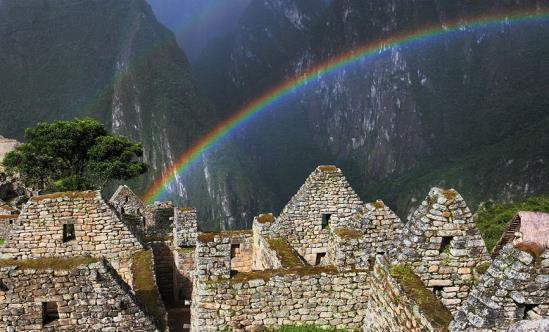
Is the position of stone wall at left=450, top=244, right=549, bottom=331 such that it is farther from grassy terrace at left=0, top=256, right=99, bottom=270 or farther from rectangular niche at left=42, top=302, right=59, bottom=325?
rectangular niche at left=42, top=302, right=59, bottom=325

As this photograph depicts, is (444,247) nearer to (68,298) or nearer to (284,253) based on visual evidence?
(284,253)

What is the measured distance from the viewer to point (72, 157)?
1437 inches

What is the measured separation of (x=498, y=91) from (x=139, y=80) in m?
122

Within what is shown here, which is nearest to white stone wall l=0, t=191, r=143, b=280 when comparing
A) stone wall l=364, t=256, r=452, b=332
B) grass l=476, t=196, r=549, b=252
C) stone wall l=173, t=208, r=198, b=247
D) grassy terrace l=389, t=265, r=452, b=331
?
stone wall l=173, t=208, r=198, b=247

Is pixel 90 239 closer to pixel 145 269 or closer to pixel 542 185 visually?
pixel 145 269

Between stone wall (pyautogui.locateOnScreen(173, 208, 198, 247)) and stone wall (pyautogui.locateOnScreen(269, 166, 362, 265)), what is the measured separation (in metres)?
2.24

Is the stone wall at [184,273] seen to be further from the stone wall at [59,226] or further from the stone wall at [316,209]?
the stone wall at [316,209]

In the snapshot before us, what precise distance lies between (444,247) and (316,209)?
470cm

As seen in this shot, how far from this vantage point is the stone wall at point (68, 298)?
6715 millimetres

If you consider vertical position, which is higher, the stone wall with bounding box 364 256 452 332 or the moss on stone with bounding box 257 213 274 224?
the moss on stone with bounding box 257 213 274 224

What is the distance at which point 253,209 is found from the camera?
146 metres

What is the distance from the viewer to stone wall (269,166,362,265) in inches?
401

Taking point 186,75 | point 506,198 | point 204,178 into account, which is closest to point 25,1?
point 186,75


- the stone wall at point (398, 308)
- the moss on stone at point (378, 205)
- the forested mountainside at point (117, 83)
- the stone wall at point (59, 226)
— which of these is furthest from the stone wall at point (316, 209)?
the forested mountainside at point (117, 83)
